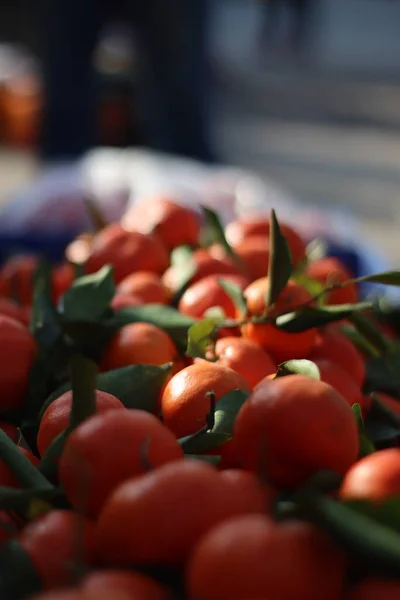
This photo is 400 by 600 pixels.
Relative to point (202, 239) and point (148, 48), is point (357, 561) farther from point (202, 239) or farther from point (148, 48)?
point (148, 48)

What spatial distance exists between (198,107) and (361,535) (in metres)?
3.74

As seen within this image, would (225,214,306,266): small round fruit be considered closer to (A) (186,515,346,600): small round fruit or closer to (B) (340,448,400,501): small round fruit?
(B) (340,448,400,501): small round fruit

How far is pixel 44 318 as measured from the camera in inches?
40.1

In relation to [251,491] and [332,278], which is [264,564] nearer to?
[251,491]

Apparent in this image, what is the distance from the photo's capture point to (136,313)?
1025 mm

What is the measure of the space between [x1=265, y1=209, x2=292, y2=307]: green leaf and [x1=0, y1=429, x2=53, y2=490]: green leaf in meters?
0.33

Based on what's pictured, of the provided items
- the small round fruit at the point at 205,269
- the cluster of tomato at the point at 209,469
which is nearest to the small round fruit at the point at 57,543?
the cluster of tomato at the point at 209,469

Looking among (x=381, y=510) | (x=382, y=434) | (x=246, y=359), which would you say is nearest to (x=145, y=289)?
(x=246, y=359)

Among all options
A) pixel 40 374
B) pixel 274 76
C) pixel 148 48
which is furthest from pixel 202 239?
pixel 274 76

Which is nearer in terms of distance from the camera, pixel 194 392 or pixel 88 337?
pixel 194 392

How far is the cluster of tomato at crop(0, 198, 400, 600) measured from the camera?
1.75 feet

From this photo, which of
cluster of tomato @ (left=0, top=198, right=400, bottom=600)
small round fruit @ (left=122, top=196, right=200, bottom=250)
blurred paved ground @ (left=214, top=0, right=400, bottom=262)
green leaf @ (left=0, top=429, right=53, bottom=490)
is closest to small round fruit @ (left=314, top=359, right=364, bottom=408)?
cluster of tomato @ (left=0, top=198, right=400, bottom=600)

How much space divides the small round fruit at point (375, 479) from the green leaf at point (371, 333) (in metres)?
0.37

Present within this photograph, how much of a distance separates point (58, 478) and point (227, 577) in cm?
23
